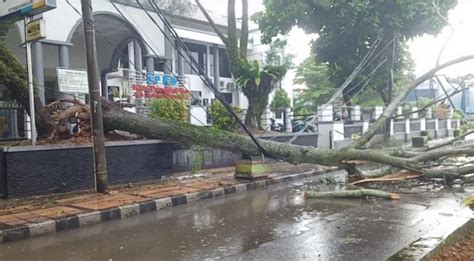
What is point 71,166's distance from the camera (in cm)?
979

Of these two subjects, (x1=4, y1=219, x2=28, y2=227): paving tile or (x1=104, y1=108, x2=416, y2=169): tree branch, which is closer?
(x1=4, y1=219, x2=28, y2=227): paving tile

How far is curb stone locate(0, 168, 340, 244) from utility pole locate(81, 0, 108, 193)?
131cm

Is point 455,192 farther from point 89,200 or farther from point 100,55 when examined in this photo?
point 100,55

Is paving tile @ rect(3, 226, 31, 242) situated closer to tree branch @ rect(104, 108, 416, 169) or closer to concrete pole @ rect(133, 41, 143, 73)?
tree branch @ rect(104, 108, 416, 169)

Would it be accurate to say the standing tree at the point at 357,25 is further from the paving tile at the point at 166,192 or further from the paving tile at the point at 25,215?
the paving tile at the point at 25,215

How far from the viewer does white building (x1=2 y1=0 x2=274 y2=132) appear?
14047 mm

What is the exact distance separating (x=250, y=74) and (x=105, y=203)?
319 inches

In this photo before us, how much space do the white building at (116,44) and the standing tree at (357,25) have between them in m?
5.08

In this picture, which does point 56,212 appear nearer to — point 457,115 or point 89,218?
point 89,218

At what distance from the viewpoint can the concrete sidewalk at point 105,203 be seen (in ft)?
22.9

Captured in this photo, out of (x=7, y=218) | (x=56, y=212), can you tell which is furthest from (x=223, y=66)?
(x=7, y=218)

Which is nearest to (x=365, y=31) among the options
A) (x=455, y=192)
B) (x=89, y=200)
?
(x=455, y=192)

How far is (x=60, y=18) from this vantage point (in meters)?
14.1

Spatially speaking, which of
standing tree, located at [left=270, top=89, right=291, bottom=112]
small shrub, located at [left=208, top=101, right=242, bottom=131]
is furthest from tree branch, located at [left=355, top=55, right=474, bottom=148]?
standing tree, located at [left=270, top=89, right=291, bottom=112]
